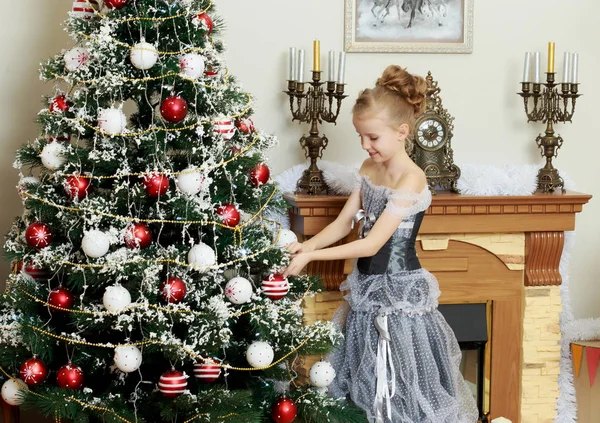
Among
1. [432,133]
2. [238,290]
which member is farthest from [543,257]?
[238,290]

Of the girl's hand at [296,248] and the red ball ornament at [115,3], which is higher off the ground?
the red ball ornament at [115,3]

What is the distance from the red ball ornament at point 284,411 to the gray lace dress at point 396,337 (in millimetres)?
290

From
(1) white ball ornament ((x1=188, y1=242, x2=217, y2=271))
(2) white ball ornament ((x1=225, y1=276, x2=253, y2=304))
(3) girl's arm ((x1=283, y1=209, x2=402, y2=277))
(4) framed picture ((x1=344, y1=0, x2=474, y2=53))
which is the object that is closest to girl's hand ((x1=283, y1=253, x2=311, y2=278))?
(3) girl's arm ((x1=283, y1=209, x2=402, y2=277))

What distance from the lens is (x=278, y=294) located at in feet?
8.04

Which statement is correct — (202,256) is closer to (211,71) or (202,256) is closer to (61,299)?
(61,299)

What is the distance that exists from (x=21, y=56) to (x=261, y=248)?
4.74 feet

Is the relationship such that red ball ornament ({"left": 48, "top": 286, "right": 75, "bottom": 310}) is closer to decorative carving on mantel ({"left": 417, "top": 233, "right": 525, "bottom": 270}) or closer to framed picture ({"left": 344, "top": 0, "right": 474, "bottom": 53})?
decorative carving on mantel ({"left": 417, "top": 233, "right": 525, "bottom": 270})

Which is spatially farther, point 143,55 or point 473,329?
point 473,329

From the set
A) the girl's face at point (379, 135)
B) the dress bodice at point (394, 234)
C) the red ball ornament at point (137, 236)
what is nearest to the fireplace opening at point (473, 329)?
the dress bodice at point (394, 234)

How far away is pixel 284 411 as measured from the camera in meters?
2.48

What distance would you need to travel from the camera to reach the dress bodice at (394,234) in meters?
2.71

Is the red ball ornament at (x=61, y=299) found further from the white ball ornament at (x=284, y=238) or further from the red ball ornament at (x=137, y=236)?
the white ball ornament at (x=284, y=238)

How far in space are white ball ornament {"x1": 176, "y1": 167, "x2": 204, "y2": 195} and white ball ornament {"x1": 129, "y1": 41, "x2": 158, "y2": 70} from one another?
0.31 metres

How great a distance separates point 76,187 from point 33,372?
53cm
